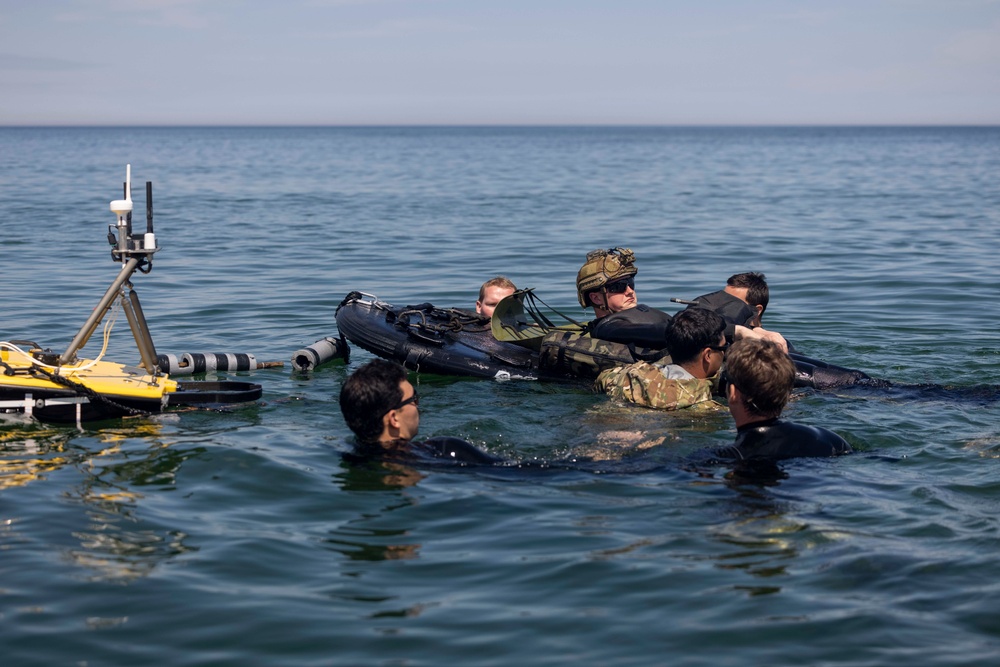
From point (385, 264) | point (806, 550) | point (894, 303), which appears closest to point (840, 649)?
point (806, 550)

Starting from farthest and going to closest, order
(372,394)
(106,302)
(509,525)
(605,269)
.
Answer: (605,269) < (106,302) < (372,394) < (509,525)

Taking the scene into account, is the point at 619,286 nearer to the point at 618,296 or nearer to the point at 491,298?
the point at 618,296

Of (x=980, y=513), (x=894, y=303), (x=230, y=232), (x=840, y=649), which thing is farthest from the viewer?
(x=230, y=232)

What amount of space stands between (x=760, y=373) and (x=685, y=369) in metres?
1.74

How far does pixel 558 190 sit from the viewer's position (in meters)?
39.5

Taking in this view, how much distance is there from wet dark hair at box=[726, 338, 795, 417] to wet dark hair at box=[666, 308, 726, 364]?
50.3 inches

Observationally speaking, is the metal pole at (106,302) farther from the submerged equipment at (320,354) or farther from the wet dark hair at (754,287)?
the wet dark hair at (754,287)

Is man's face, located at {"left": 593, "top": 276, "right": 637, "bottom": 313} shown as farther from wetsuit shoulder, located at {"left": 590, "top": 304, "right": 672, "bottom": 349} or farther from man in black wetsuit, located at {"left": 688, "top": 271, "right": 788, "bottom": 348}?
man in black wetsuit, located at {"left": 688, "top": 271, "right": 788, "bottom": 348}

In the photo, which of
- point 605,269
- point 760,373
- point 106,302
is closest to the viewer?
point 760,373

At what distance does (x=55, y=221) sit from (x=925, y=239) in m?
19.7

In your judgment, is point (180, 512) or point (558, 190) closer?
point (180, 512)

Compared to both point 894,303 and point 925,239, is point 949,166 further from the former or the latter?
point 894,303

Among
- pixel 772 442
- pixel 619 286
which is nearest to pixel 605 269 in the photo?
pixel 619 286

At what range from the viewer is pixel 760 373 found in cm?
625
